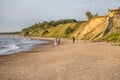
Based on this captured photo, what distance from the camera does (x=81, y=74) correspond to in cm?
1555

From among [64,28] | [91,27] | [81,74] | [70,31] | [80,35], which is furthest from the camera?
[64,28]

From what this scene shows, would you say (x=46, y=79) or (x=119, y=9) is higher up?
(x=119, y=9)

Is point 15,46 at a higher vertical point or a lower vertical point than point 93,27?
lower

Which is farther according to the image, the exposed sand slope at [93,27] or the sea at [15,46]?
the exposed sand slope at [93,27]

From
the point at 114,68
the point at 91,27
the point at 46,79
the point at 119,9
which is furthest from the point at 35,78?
the point at 91,27

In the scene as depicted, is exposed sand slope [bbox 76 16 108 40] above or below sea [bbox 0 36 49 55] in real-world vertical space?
above

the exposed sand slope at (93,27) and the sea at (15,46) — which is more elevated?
the exposed sand slope at (93,27)

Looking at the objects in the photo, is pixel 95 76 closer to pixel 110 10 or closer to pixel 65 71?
pixel 65 71

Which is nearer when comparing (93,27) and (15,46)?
(15,46)

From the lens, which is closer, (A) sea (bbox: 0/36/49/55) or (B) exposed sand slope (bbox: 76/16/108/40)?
(A) sea (bbox: 0/36/49/55)

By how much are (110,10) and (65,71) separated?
61.3 meters

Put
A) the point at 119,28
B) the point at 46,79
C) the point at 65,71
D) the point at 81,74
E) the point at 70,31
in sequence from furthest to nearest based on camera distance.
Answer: the point at 70,31 → the point at 119,28 → the point at 65,71 → the point at 81,74 → the point at 46,79

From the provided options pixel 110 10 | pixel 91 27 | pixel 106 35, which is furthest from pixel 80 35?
pixel 106 35

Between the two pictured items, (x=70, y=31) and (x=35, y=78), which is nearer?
(x=35, y=78)
